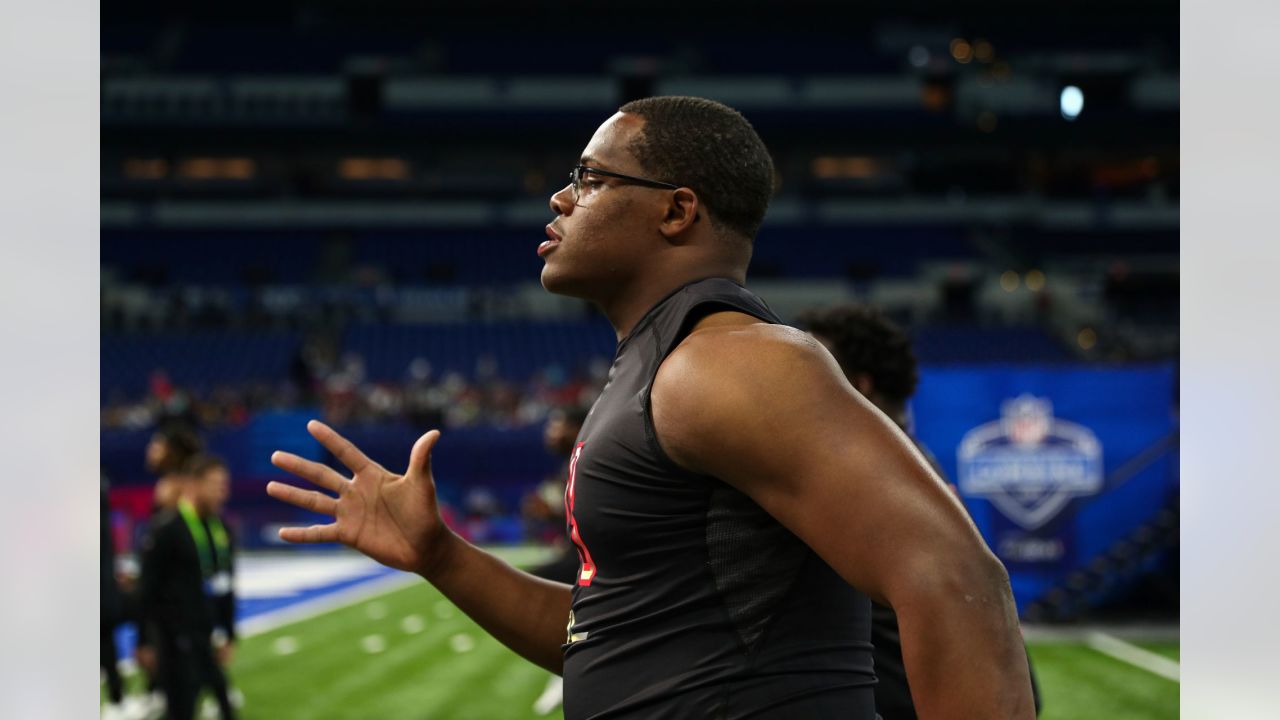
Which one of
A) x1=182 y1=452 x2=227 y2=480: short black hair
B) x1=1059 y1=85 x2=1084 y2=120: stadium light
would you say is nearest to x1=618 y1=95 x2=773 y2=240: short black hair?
x1=182 y1=452 x2=227 y2=480: short black hair

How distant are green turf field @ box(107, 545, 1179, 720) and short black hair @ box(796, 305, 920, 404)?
606 centimetres

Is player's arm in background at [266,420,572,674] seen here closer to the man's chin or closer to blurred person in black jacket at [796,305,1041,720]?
the man's chin

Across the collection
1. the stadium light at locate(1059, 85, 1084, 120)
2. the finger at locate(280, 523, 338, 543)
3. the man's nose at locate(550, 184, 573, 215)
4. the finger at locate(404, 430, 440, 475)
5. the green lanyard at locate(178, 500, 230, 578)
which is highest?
the stadium light at locate(1059, 85, 1084, 120)

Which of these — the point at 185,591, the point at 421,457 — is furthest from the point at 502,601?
the point at 185,591

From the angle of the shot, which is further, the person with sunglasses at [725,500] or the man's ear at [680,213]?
the man's ear at [680,213]

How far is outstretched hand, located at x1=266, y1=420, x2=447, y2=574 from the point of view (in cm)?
230

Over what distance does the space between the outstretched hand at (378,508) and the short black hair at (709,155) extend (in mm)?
671

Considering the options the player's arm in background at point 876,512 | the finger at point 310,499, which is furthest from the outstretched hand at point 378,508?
the player's arm in background at point 876,512

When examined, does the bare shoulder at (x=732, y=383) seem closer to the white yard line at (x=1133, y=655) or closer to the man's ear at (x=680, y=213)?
the man's ear at (x=680, y=213)

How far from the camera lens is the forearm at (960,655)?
5.24 feet

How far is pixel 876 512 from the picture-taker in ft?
5.28

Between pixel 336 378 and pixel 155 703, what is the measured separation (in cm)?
2191
